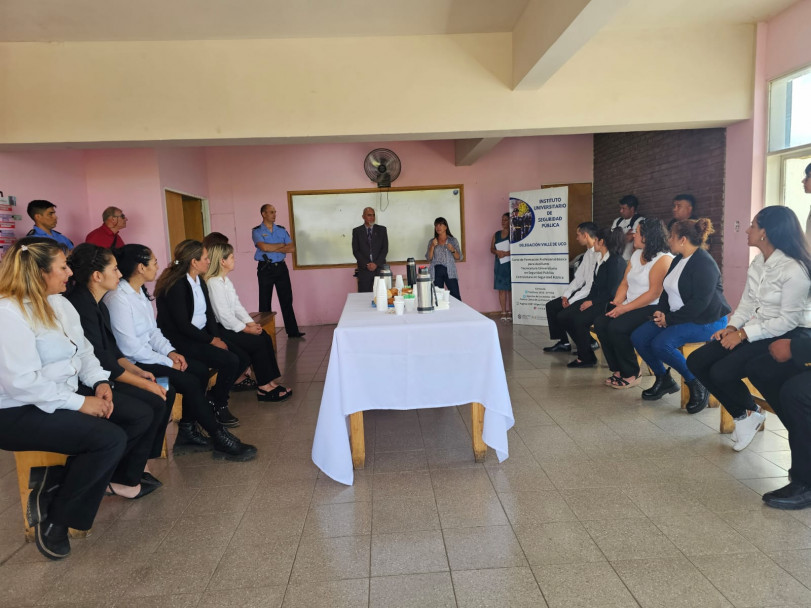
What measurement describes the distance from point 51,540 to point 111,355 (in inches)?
32.0

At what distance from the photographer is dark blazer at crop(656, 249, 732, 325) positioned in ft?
10.6

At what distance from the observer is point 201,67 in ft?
14.3

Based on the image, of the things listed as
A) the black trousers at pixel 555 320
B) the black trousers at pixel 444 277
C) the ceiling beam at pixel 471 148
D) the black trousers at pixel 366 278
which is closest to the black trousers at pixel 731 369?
the black trousers at pixel 555 320

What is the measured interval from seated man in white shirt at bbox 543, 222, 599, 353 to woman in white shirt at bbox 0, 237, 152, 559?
3792 mm

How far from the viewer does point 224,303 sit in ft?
12.5

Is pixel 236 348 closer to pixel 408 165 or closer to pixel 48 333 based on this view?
pixel 48 333

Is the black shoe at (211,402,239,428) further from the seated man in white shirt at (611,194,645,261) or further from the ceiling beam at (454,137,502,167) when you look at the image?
the seated man in white shirt at (611,194,645,261)

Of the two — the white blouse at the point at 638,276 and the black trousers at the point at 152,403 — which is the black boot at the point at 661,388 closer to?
the white blouse at the point at 638,276

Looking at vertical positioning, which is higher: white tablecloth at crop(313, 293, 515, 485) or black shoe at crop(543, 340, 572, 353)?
white tablecloth at crop(313, 293, 515, 485)

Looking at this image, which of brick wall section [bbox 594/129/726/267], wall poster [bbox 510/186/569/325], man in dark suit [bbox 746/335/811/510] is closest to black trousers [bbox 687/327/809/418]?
man in dark suit [bbox 746/335/811/510]

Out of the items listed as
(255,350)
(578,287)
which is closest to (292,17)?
(255,350)

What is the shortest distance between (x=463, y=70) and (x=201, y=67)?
2.16 m

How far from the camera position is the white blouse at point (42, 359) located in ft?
6.25

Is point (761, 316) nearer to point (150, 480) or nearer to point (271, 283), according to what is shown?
point (150, 480)
